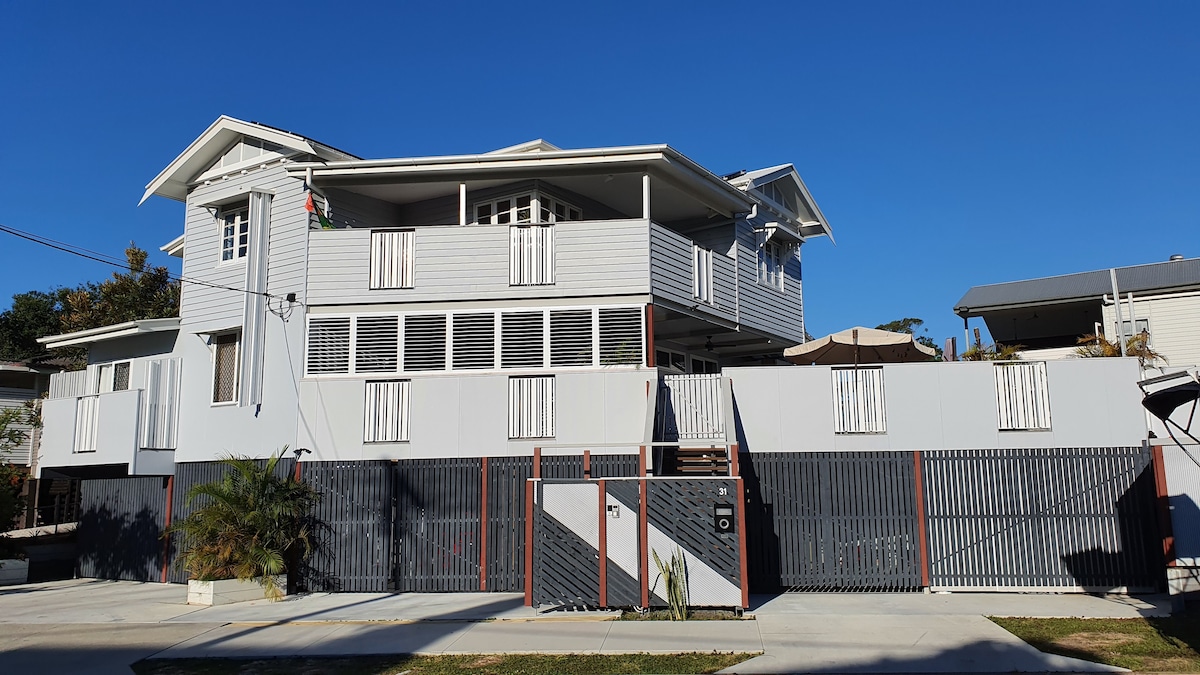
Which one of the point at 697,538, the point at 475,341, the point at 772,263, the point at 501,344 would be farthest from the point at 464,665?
the point at 772,263

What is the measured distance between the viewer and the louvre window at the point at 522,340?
17219mm

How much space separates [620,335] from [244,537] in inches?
288

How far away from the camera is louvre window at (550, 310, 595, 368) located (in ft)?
56.4

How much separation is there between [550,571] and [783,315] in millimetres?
11845

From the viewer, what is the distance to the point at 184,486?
60.1 feet

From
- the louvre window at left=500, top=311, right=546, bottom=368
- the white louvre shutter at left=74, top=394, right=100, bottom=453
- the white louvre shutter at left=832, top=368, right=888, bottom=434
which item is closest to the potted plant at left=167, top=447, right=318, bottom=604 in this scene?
the louvre window at left=500, top=311, right=546, bottom=368

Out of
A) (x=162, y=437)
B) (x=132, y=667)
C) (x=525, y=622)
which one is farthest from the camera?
(x=162, y=437)

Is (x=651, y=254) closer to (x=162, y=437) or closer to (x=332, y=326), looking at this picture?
(x=332, y=326)

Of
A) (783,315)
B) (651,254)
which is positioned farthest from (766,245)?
(651,254)

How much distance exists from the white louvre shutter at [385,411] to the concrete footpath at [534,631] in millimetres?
3017

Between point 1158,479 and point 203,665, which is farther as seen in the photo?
point 1158,479

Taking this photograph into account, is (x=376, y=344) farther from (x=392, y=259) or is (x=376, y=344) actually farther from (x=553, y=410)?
(x=553, y=410)

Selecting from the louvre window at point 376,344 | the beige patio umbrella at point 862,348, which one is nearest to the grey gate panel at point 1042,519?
the beige patio umbrella at point 862,348

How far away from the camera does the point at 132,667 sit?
1028cm
